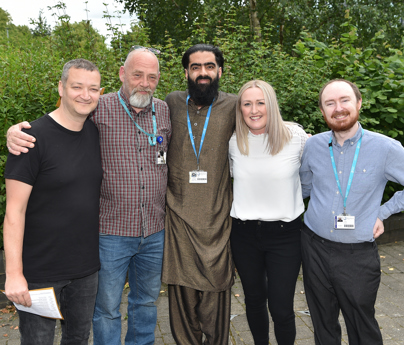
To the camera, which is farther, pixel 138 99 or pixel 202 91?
pixel 202 91

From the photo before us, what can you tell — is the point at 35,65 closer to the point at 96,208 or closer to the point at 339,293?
the point at 96,208

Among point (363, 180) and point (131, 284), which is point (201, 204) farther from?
point (363, 180)

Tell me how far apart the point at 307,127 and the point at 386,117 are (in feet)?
4.79

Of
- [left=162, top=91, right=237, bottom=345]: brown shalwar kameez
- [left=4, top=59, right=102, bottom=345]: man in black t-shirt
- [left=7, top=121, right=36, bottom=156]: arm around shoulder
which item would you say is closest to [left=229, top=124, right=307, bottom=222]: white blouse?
[left=162, top=91, right=237, bottom=345]: brown shalwar kameez

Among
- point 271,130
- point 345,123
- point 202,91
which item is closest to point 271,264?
point 271,130

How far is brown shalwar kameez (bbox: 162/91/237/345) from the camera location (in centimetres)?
310

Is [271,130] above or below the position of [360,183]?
above

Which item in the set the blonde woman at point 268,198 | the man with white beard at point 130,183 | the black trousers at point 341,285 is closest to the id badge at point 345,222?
the black trousers at point 341,285

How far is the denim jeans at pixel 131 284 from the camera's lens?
9.74 ft

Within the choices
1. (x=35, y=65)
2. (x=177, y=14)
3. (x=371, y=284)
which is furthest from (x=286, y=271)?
(x=177, y=14)

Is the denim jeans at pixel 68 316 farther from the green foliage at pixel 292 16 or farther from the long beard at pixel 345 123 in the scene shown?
the green foliage at pixel 292 16

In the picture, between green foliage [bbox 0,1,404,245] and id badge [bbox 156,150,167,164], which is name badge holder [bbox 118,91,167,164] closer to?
id badge [bbox 156,150,167,164]

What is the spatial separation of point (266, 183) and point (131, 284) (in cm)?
145

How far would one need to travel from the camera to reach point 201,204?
10.1 ft
